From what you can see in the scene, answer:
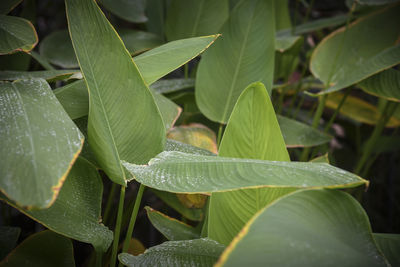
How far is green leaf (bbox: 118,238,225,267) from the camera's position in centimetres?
36

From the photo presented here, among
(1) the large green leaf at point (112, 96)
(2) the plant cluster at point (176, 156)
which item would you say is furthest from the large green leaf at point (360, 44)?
(1) the large green leaf at point (112, 96)

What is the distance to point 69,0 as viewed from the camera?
1.31ft

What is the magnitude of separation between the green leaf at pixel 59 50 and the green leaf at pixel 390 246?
2.05 ft

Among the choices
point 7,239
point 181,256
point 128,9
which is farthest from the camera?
point 128,9

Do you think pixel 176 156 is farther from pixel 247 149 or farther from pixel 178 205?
pixel 178 205

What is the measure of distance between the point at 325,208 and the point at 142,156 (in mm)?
231

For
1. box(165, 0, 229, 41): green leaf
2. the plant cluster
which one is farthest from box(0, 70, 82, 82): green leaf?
box(165, 0, 229, 41): green leaf

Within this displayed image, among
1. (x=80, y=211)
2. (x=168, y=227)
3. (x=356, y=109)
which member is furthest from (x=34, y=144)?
(x=356, y=109)

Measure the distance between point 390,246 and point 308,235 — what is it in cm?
15

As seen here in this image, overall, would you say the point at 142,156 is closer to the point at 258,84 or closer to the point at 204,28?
the point at 258,84

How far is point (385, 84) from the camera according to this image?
2.05ft

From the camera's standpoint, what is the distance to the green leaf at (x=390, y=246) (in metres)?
0.33

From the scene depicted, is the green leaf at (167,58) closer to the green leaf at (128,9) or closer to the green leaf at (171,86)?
the green leaf at (171,86)

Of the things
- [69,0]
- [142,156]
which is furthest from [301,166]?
[69,0]
